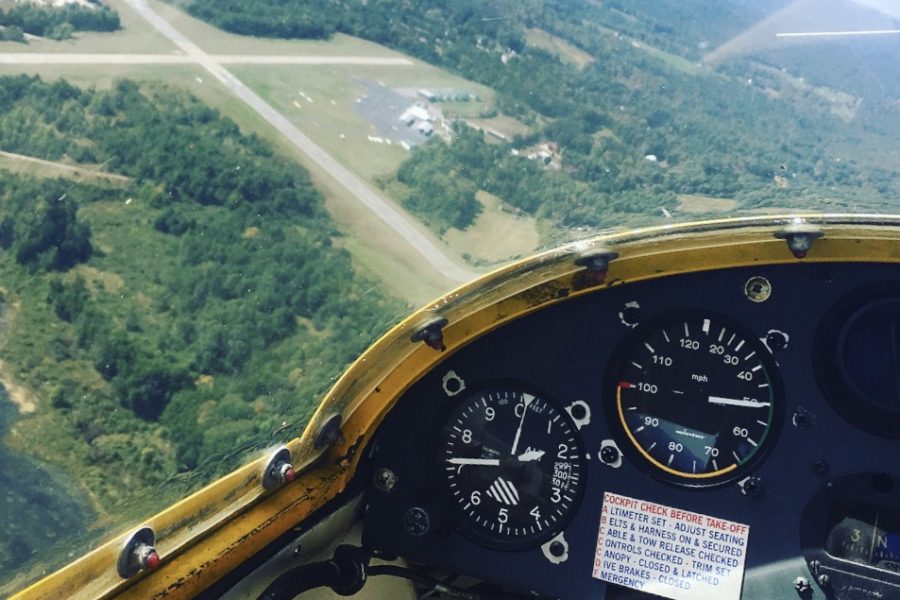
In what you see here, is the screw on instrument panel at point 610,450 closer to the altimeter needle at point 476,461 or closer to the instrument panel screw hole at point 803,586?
the altimeter needle at point 476,461

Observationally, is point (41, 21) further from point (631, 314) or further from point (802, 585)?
point (802, 585)

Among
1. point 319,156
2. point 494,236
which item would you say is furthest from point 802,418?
point 319,156

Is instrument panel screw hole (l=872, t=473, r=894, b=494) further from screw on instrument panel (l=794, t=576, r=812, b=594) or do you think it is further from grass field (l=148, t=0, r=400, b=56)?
grass field (l=148, t=0, r=400, b=56)

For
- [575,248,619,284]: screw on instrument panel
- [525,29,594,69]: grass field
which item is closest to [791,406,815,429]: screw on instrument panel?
[575,248,619,284]: screw on instrument panel

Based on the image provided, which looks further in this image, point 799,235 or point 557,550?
point 557,550

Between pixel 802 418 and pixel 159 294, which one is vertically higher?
pixel 159 294

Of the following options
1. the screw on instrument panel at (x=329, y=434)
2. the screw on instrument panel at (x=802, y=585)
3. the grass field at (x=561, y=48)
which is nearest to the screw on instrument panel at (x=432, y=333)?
the screw on instrument panel at (x=329, y=434)

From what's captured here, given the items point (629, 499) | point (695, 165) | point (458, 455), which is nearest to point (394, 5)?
point (695, 165)
